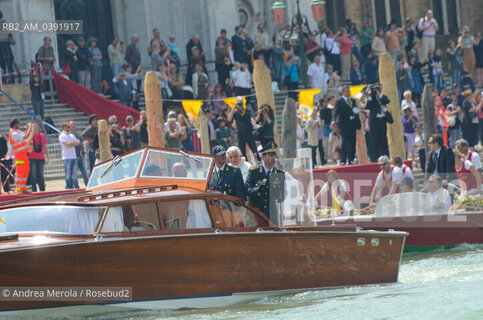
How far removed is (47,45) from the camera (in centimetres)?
2398

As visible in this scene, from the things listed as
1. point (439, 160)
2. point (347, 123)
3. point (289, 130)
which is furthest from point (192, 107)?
point (439, 160)

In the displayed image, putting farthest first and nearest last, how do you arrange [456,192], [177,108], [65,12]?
[65,12] < [177,108] < [456,192]

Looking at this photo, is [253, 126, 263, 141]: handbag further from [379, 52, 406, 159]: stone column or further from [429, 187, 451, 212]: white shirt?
[429, 187, 451, 212]: white shirt

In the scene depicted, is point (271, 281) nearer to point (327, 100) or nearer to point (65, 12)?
point (327, 100)

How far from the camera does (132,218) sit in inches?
468

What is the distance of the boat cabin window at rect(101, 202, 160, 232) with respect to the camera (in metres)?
11.8

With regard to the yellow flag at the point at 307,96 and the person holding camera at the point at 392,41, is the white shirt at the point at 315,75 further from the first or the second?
the yellow flag at the point at 307,96

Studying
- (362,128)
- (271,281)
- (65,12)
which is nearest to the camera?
(271,281)

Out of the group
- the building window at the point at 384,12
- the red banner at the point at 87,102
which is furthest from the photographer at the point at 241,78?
the building window at the point at 384,12

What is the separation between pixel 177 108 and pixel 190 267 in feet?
39.3

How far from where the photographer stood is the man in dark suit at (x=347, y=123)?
68.0 feet

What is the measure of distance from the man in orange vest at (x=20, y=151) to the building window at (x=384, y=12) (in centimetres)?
1922

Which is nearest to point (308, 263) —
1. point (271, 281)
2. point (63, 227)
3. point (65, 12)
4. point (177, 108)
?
point (271, 281)

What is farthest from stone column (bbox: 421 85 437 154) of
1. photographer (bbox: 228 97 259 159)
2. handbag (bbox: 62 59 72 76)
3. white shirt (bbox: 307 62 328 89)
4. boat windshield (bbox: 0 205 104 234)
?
boat windshield (bbox: 0 205 104 234)
